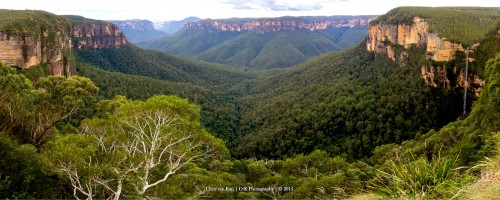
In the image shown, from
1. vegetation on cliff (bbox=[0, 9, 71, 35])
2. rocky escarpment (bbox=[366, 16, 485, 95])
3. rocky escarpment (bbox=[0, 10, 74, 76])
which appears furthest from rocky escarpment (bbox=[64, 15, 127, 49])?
rocky escarpment (bbox=[366, 16, 485, 95])

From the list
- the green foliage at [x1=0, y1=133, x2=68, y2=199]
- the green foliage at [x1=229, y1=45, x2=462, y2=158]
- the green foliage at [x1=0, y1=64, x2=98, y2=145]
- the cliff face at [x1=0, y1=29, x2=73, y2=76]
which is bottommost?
the green foliage at [x1=229, y1=45, x2=462, y2=158]

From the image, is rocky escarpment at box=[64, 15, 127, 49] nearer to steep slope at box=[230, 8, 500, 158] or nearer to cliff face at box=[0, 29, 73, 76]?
cliff face at box=[0, 29, 73, 76]

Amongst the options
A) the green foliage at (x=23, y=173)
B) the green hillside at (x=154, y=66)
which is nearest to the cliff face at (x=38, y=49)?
the green foliage at (x=23, y=173)

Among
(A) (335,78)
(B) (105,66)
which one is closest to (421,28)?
(A) (335,78)

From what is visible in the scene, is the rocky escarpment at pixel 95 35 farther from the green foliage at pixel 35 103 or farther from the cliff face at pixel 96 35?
the green foliage at pixel 35 103

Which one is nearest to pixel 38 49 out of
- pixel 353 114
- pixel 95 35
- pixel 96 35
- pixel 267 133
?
pixel 267 133
